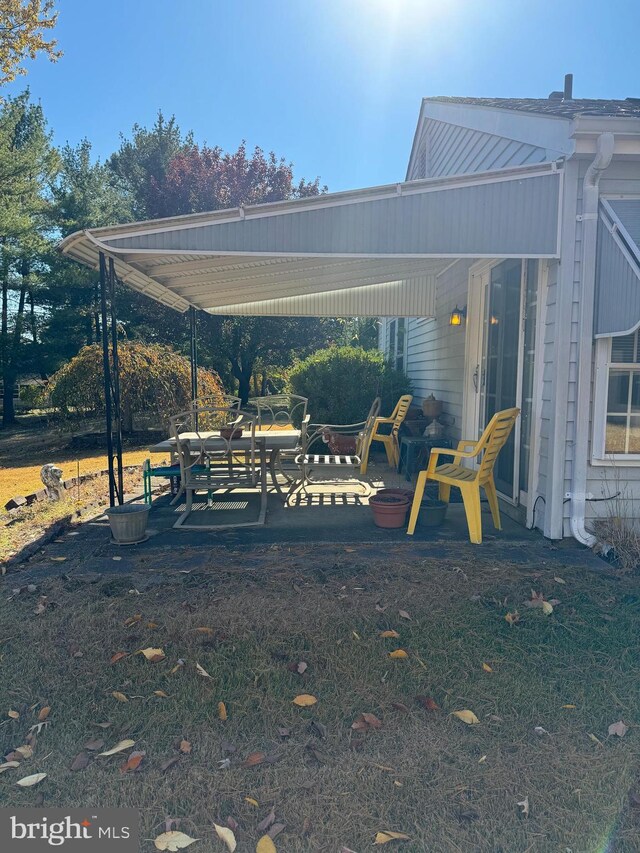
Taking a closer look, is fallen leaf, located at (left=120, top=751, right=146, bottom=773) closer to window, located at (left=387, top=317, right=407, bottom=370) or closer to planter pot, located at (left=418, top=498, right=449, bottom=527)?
planter pot, located at (left=418, top=498, right=449, bottom=527)

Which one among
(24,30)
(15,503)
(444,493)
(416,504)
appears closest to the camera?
(416,504)

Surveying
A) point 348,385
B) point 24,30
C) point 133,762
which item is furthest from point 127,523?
point 24,30

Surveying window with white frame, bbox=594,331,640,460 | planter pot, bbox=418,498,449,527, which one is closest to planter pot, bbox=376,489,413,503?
planter pot, bbox=418,498,449,527

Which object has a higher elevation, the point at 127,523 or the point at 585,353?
the point at 585,353

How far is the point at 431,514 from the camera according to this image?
4652 millimetres

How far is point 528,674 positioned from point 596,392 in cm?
239

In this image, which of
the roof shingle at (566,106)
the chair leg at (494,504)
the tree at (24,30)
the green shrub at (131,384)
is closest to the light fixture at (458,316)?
the roof shingle at (566,106)

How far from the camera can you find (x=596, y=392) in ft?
13.6

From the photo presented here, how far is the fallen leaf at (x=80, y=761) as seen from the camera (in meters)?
1.98

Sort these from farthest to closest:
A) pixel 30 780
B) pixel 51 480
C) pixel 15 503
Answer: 1. pixel 51 480
2. pixel 15 503
3. pixel 30 780

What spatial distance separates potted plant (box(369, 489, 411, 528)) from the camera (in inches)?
179

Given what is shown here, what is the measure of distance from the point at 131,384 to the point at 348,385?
414 centimetres

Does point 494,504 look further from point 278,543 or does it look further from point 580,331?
point 278,543

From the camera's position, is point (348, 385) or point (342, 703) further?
point (348, 385)
